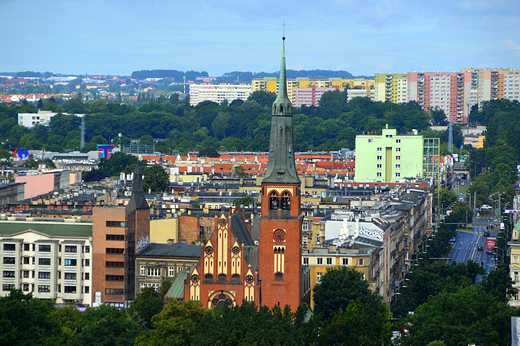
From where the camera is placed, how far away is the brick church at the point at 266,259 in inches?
3701

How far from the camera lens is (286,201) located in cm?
9538

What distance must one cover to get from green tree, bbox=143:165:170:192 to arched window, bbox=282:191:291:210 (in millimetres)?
90955

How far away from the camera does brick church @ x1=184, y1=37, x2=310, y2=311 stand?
308ft

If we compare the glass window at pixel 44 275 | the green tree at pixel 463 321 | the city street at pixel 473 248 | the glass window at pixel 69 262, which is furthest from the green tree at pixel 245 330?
the city street at pixel 473 248

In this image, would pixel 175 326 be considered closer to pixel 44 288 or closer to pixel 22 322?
pixel 22 322

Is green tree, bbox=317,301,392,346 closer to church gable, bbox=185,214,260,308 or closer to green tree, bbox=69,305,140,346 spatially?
church gable, bbox=185,214,260,308

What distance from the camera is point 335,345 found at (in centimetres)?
8256

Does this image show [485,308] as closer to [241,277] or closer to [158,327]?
[241,277]

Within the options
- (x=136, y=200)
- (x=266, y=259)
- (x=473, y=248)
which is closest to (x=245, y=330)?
(x=266, y=259)

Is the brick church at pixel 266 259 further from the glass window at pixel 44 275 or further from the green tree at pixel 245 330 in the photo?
Result: the glass window at pixel 44 275

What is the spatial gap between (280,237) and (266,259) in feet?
6.89

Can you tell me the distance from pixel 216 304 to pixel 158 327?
10.9 metres

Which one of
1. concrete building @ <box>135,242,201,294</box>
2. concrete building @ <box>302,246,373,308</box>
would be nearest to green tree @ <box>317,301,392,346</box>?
concrete building @ <box>302,246,373,308</box>

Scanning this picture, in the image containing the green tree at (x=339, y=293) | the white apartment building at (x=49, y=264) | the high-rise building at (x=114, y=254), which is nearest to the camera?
the green tree at (x=339, y=293)
